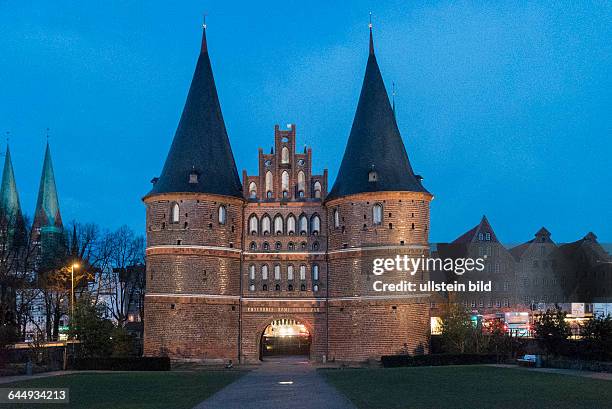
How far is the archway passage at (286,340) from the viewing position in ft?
244

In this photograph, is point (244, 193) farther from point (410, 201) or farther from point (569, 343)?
point (569, 343)

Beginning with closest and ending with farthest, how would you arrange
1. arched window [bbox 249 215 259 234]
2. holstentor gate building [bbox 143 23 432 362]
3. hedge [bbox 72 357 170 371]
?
hedge [bbox 72 357 170 371]
holstentor gate building [bbox 143 23 432 362]
arched window [bbox 249 215 259 234]

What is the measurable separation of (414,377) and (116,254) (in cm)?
5007

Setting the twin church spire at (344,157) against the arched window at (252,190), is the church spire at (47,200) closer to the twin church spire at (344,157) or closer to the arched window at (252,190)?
the twin church spire at (344,157)

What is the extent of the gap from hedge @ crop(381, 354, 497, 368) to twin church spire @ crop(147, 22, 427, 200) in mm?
11316

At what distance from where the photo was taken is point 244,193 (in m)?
58.6

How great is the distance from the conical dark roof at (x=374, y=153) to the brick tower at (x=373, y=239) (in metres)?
0.07

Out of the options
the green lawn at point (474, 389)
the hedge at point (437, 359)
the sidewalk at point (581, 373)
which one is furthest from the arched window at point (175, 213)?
the sidewalk at point (581, 373)

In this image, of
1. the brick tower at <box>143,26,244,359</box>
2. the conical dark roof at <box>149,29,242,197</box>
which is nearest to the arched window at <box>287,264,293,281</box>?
the brick tower at <box>143,26,244,359</box>

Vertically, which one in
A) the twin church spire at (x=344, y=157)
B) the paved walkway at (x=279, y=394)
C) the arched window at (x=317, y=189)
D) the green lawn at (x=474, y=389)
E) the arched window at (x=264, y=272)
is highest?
the twin church spire at (x=344, y=157)

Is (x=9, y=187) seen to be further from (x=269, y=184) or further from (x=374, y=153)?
(x=374, y=153)

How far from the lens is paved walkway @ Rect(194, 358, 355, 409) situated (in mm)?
26875

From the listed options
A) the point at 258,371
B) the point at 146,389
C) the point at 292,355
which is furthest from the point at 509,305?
the point at 146,389

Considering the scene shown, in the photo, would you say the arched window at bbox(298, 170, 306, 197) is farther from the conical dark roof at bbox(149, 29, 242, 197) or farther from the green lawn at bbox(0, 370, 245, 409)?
the green lawn at bbox(0, 370, 245, 409)
